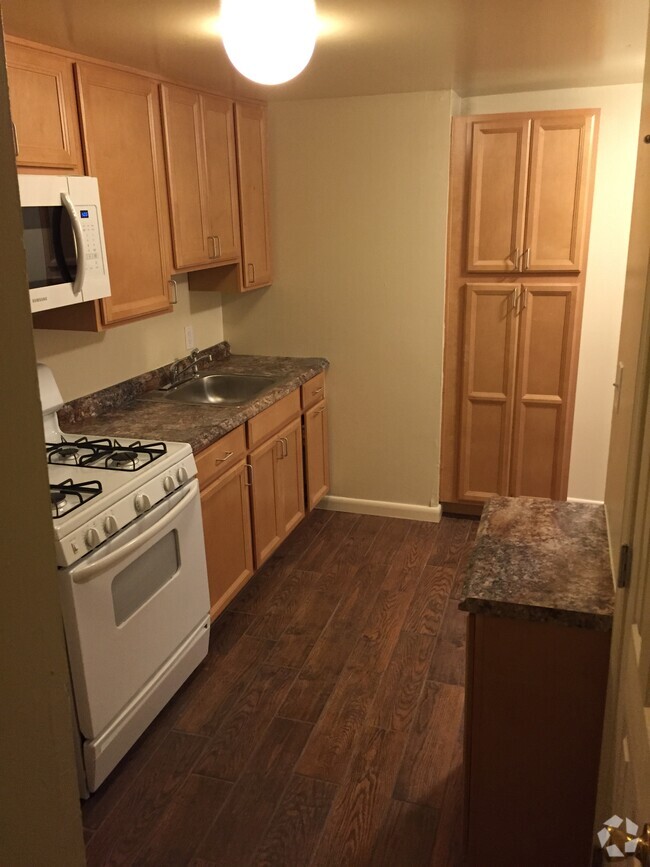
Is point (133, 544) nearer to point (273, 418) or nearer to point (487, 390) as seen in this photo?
Answer: point (273, 418)

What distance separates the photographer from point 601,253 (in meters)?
3.78

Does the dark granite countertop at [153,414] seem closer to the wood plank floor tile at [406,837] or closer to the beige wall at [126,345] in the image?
the beige wall at [126,345]

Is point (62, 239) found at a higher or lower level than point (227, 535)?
higher

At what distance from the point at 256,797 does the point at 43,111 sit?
7.32 ft

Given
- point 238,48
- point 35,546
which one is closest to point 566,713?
point 35,546

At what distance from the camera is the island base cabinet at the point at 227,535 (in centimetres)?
289

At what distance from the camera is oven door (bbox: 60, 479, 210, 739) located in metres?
2.06

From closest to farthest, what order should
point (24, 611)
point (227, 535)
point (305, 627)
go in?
point (24, 611), point (227, 535), point (305, 627)

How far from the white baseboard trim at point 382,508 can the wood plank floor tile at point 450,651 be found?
921mm

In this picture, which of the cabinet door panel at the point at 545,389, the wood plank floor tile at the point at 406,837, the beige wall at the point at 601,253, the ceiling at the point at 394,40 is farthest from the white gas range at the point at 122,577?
the beige wall at the point at 601,253

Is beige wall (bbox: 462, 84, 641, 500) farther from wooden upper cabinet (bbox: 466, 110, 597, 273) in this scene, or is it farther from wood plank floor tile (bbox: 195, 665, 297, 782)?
wood plank floor tile (bbox: 195, 665, 297, 782)

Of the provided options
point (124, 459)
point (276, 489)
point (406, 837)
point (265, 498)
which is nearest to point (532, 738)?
point (406, 837)

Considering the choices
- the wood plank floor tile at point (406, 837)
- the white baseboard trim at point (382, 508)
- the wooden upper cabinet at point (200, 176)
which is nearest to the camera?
the wood plank floor tile at point (406, 837)

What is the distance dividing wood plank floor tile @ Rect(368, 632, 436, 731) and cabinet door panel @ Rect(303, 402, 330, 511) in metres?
1.14
